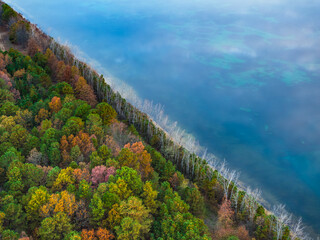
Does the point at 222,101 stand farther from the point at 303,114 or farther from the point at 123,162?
the point at 123,162

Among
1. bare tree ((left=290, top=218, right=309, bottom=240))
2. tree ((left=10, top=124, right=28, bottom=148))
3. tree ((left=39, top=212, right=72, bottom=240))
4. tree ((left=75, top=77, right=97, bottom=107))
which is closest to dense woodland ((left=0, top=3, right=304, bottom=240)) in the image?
tree ((left=10, top=124, right=28, bottom=148))

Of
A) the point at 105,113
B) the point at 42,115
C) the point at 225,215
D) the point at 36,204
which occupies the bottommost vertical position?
the point at 36,204

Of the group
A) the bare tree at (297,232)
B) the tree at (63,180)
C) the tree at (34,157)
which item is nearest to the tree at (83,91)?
the tree at (34,157)

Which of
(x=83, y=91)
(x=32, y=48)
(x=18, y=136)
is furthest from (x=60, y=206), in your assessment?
(x=32, y=48)

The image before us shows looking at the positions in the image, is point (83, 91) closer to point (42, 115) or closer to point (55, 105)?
point (55, 105)

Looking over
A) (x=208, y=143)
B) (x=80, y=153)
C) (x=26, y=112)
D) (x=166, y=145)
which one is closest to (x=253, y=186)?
(x=208, y=143)

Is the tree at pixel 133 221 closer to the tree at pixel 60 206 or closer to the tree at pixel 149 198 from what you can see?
the tree at pixel 149 198
